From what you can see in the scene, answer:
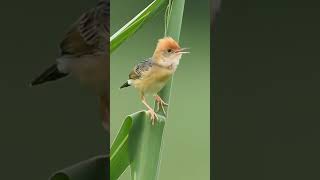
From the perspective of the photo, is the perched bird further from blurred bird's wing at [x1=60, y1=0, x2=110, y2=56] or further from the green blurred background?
the green blurred background

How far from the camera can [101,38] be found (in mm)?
1619

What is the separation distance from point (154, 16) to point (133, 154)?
1.01 feet

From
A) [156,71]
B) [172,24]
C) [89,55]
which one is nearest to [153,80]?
[156,71]

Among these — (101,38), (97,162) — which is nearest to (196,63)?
(101,38)

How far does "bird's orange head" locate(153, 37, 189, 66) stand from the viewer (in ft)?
4.86

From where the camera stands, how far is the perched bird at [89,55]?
161cm

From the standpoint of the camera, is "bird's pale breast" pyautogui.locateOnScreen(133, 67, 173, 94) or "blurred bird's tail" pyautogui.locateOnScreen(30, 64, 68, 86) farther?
"blurred bird's tail" pyautogui.locateOnScreen(30, 64, 68, 86)

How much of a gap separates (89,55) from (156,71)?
25 centimetres

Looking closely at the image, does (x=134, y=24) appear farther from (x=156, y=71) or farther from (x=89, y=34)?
(x=89, y=34)

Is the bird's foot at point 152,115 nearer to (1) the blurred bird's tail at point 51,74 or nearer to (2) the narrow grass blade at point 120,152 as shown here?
(2) the narrow grass blade at point 120,152

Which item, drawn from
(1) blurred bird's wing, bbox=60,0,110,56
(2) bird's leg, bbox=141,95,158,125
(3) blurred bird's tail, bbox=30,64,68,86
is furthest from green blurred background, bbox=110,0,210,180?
(3) blurred bird's tail, bbox=30,64,68,86

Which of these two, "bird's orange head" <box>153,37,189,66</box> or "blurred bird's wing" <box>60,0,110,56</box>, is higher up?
"blurred bird's wing" <box>60,0,110,56</box>

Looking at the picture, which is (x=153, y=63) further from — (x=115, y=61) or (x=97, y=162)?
(x=97, y=162)

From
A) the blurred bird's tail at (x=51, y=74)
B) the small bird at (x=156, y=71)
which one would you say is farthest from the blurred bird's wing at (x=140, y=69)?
the blurred bird's tail at (x=51, y=74)
